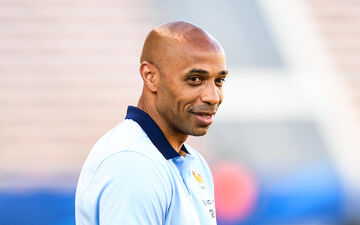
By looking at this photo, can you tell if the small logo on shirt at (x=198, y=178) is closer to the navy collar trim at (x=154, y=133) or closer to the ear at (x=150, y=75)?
the navy collar trim at (x=154, y=133)

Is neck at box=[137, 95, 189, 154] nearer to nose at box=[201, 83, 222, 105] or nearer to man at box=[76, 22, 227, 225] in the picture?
man at box=[76, 22, 227, 225]

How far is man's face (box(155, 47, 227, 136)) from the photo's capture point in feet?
5.37

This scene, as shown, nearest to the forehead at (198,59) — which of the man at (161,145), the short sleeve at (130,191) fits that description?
the man at (161,145)

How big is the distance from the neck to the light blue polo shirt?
21 millimetres

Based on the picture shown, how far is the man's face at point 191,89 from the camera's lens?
164 cm

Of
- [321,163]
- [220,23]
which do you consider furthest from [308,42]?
[321,163]

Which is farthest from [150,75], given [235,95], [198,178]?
[235,95]

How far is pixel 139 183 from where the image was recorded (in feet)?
4.79

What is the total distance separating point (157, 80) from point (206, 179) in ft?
1.40

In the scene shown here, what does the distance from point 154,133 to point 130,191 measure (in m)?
0.29

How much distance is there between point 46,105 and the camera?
9023mm

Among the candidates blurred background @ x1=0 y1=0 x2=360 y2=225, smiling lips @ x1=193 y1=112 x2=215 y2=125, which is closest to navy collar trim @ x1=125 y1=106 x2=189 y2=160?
smiling lips @ x1=193 y1=112 x2=215 y2=125

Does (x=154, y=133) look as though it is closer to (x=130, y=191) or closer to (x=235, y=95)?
(x=130, y=191)

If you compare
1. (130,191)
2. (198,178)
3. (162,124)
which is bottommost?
(130,191)
